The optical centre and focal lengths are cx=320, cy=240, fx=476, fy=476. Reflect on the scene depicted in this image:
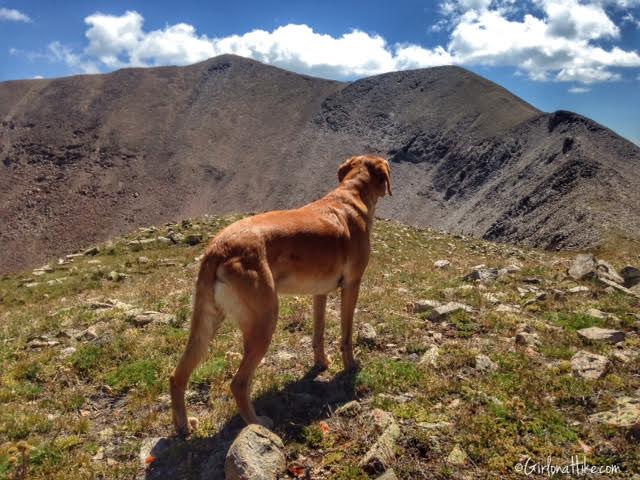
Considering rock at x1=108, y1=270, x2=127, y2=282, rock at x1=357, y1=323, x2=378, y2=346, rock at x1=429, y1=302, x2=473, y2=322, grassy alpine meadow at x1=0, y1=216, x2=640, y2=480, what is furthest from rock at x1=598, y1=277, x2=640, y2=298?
rock at x1=108, y1=270, x2=127, y2=282

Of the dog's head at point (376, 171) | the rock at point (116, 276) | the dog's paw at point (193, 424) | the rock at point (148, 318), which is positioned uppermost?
the dog's head at point (376, 171)

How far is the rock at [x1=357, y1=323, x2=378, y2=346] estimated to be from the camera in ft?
24.9

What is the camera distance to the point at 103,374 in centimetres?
707

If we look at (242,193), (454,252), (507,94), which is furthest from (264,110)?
(454,252)

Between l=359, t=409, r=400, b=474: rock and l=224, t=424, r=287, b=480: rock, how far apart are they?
0.82 m

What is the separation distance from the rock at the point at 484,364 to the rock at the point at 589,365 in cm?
100

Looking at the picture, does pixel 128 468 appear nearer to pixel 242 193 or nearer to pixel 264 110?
pixel 242 193

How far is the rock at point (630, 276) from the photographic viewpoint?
11062 millimetres

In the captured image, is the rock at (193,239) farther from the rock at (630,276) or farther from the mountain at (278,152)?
the mountain at (278,152)

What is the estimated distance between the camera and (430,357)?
6797 mm

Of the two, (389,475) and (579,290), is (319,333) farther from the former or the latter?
(579,290)

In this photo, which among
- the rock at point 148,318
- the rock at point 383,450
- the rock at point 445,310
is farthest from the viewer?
the rock at point 148,318

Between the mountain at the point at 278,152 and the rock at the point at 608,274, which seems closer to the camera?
the rock at the point at 608,274

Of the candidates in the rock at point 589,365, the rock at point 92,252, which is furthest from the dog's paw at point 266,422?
the rock at point 92,252
